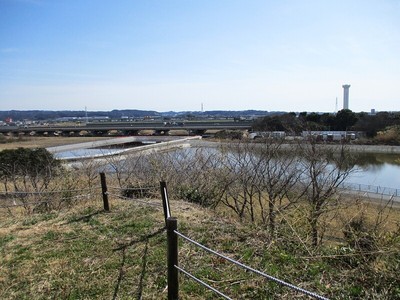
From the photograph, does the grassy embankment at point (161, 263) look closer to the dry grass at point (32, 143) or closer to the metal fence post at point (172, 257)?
the metal fence post at point (172, 257)

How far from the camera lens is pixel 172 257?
3.42 meters

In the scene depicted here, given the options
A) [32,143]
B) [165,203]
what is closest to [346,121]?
[32,143]

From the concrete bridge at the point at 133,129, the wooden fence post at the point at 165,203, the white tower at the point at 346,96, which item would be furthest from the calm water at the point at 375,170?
the white tower at the point at 346,96

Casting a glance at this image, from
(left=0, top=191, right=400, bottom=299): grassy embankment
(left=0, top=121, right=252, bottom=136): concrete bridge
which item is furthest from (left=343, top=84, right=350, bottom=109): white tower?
(left=0, top=191, right=400, bottom=299): grassy embankment

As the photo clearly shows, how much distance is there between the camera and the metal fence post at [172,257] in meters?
3.35

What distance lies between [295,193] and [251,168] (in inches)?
110

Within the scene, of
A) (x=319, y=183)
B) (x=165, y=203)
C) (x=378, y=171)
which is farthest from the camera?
(x=378, y=171)

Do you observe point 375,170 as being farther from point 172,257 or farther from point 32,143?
point 32,143

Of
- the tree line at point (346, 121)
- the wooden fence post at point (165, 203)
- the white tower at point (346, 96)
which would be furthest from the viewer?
the white tower at point (346, 96)

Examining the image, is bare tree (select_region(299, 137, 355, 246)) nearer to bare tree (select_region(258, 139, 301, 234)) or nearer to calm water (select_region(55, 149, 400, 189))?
bare tree (select_region(258, 139, 301, 234))

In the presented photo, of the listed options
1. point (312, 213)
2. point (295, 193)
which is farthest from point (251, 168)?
point (312, 213)

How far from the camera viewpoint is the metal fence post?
335 centimetres

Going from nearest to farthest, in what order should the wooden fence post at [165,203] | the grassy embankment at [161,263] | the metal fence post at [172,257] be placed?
1. the metal fence post at [172,257]
2. the grassy embankment at [161,263]
3. the wooden fence post at [165,203]

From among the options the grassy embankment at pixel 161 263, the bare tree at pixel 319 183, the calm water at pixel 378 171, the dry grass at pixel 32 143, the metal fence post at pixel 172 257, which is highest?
the metal fence post at pixel 172 257
